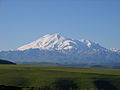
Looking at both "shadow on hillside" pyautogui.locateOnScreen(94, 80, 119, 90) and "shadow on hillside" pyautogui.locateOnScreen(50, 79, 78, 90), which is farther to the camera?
"shadow on hillside" pyautogui.locateOnScreen(94, 80, 119, 90)

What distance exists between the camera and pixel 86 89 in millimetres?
106562

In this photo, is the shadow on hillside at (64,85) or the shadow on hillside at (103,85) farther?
the shadow on hillside at (103,85)

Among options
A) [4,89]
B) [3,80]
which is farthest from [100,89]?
[4,89]

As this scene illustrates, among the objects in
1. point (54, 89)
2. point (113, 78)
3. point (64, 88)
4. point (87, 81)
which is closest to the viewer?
point (54, 89)

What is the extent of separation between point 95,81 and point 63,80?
1111 cm

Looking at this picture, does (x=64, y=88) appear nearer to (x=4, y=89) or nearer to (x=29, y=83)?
(x=29, y=83)

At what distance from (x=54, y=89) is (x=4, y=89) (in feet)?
91.5

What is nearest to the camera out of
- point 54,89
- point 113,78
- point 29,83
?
point 54,89

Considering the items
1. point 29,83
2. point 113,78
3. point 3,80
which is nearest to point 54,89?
point 29,83

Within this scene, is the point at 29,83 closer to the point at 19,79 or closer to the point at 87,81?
the point at 19,79

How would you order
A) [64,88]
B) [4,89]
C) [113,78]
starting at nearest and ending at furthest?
[4,89], [64,88], [113,78]

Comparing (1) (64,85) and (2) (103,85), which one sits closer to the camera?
(1) (64,85)

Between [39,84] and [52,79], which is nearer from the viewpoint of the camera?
[39,84]

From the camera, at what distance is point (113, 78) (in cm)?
13312
